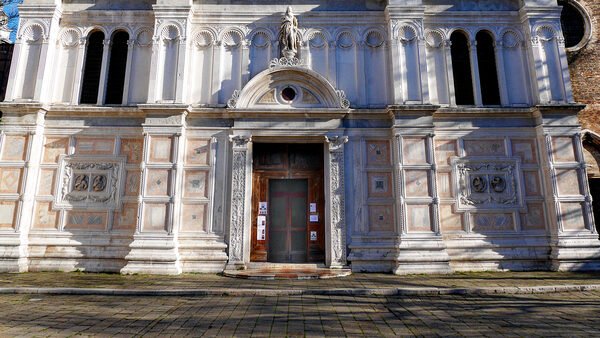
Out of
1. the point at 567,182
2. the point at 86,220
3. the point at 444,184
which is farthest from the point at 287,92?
the point at 567,182

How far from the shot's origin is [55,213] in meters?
12.2

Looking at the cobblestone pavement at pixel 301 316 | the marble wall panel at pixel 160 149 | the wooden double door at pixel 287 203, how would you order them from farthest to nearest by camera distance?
the wooden double door at pixel 287 203 → the marble wall panel at pixel 160 149 → the cobblestone pavement at pixel 301 316

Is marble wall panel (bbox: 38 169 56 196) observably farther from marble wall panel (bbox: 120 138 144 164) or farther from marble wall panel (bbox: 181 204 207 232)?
marble wall panel (bbox: 181 204 207 232)

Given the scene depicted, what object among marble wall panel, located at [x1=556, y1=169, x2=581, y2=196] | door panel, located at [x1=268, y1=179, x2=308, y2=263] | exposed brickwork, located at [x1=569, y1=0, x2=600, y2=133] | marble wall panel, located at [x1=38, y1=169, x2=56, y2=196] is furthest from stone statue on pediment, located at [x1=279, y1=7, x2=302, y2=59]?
exposed brickwork, located at [x1=569, y1=0, x2=600, y2=133]

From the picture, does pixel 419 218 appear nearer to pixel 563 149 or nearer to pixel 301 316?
pixel 563 149

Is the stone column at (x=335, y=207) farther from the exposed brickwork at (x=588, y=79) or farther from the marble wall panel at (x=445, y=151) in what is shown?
the exposed brickwork at (x=588, y=79)

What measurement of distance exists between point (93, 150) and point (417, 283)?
36.2ft

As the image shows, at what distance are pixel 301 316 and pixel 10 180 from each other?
36.8 feet

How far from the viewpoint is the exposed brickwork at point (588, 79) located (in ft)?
53.3

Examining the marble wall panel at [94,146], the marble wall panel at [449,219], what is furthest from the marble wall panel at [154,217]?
the marble wall panel at [449,219]

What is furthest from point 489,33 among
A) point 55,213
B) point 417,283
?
point 55,213

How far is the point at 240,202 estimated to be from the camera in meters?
12.1

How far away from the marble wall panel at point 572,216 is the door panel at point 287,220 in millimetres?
8323

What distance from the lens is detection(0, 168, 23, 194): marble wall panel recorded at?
39.4 ft
